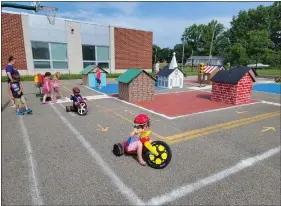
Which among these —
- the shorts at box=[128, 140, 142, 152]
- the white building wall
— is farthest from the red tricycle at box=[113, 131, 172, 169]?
the white building wall

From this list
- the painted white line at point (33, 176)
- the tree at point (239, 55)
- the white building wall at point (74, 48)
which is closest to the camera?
the painted white line at point (33, 176)

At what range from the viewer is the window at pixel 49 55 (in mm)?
24453

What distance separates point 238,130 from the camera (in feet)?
21.7

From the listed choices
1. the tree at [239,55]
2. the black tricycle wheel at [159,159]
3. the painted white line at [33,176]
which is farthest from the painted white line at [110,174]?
the tree at [239,55]

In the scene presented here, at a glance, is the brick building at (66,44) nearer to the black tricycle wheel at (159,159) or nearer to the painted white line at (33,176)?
the painted white line at (33,176)

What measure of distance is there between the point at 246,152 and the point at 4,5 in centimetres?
1224

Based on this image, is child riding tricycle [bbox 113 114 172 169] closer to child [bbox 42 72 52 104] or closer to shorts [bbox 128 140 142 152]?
shorts [bbox 128 140 142 152]

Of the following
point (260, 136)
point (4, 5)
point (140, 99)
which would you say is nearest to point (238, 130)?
point (260, 136)

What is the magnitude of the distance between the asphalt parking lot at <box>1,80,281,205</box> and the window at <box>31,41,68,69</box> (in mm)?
19471

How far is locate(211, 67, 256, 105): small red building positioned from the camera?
10.5 metres

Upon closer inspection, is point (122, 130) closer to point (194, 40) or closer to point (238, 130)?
point (238, 130)

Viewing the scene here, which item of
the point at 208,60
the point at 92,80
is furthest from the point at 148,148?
the point at 208,60

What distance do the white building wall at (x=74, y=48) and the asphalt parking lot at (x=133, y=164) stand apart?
20.2 metres

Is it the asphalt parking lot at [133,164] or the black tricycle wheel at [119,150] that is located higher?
the black tricycle wheel at [119,150]
